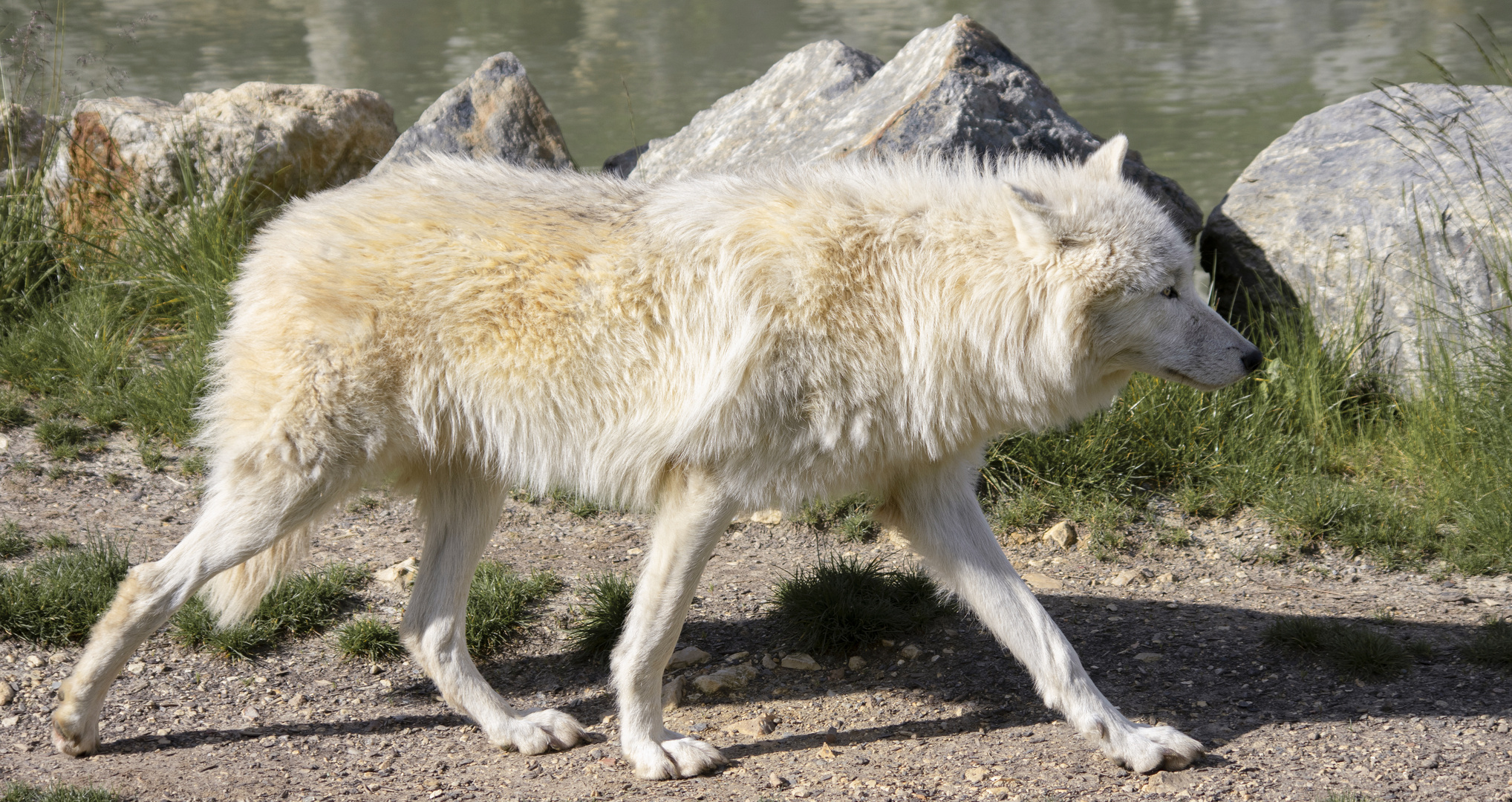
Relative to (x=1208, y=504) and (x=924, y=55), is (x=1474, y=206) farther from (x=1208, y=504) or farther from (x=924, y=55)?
(x=924, y=55)

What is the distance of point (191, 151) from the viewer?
6.98m

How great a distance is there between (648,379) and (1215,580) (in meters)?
2.93

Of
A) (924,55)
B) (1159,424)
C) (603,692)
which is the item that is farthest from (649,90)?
(603,692)

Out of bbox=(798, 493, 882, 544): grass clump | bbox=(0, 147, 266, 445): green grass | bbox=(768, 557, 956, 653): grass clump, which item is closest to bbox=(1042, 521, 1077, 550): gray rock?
bbox=(798, 493, 882, 544): grass clump

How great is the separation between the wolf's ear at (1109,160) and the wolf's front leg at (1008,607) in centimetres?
105

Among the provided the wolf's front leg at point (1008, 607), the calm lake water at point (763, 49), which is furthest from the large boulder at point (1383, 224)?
the calm lake water at point (763, 49)

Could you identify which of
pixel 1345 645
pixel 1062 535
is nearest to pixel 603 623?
pixel 1062 535

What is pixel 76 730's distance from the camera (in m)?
3.69

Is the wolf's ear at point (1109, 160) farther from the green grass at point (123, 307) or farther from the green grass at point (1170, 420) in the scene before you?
the green grass at point (123, 307)

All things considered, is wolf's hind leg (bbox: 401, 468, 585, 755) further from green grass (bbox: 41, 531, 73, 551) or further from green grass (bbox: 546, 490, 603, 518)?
green grass (bbox: 41, 531, 73, 551)

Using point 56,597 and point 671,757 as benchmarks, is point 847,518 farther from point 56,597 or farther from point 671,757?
point 56,597

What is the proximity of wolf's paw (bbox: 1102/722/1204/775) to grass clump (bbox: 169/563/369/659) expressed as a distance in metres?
3.07

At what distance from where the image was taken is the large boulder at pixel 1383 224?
5.46m

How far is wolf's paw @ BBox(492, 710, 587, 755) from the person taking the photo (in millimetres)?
3842
